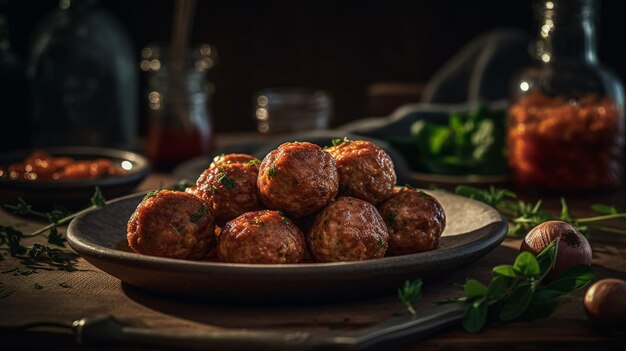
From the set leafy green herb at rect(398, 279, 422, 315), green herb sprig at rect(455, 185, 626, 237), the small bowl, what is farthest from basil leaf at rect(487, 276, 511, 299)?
the small bowl

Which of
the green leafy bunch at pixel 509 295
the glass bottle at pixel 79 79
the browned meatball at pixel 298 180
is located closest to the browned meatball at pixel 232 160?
the browned meatball at pixel 298 180

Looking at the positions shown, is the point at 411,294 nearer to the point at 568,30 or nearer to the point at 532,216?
the point at 532,216

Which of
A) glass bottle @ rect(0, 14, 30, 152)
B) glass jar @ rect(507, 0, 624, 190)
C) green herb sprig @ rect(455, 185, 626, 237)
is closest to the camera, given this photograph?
green herb sprig @ rect(455, 185, 626, 237)

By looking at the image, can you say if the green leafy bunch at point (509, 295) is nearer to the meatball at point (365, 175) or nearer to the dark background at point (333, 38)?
the meatball at point (365, 175)

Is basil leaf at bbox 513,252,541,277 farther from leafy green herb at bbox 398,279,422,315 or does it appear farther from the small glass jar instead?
the small glass jar

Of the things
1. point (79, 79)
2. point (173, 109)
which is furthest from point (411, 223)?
point (79, 79)

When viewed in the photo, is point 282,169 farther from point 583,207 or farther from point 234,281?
point 583,207
